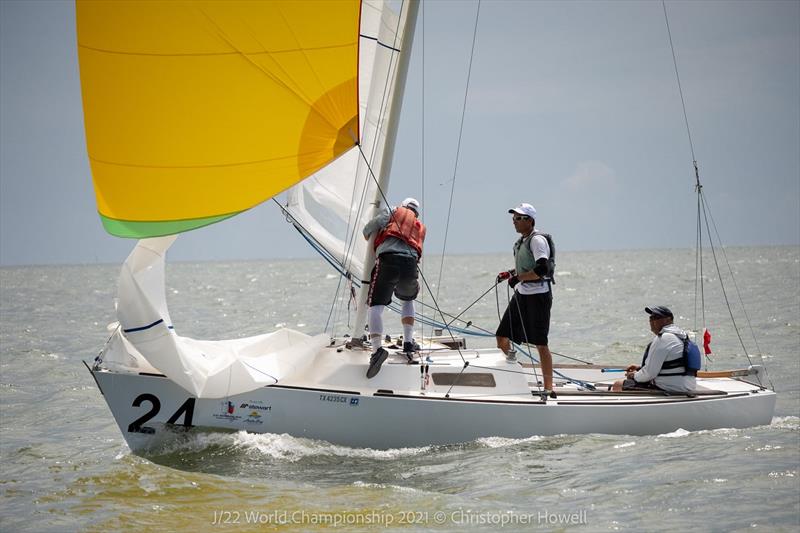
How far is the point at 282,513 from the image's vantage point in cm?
592

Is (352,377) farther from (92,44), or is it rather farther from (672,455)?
(92,44)

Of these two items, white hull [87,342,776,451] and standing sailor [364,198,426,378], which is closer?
white hull [87,342,776,451]

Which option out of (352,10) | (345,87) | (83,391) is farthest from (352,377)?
(83,391)

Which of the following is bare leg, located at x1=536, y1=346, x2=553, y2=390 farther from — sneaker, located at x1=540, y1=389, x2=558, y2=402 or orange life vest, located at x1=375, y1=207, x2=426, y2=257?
orange life vest, located at x1=375, y1=207, x2=426, y2=257

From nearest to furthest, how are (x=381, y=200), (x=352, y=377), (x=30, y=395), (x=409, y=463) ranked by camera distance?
(x=409, y=463), (x=352, y=377), (x=381, y=200), (x=30, y=395)

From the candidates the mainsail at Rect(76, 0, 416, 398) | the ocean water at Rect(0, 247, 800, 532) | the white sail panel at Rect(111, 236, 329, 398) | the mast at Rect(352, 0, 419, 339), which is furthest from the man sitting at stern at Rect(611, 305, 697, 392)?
the mainsail at Rect(76, 0, 416, 398)

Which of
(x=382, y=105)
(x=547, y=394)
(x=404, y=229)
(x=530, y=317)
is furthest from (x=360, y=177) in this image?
(x=547, y=394)

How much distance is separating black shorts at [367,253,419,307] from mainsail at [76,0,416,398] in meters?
1.30

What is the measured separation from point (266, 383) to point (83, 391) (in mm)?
5455

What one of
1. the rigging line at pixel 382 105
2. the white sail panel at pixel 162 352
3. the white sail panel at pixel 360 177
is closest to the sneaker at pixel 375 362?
the white sail panel at pixel 162 352

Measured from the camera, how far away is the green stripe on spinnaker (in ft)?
21.3

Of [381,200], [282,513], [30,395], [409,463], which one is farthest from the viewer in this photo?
[30,395]

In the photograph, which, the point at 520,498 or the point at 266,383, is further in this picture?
the point at 266,383

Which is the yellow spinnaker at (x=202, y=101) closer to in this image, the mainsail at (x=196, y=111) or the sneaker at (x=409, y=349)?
the mainsail at (x=196, y=111)
